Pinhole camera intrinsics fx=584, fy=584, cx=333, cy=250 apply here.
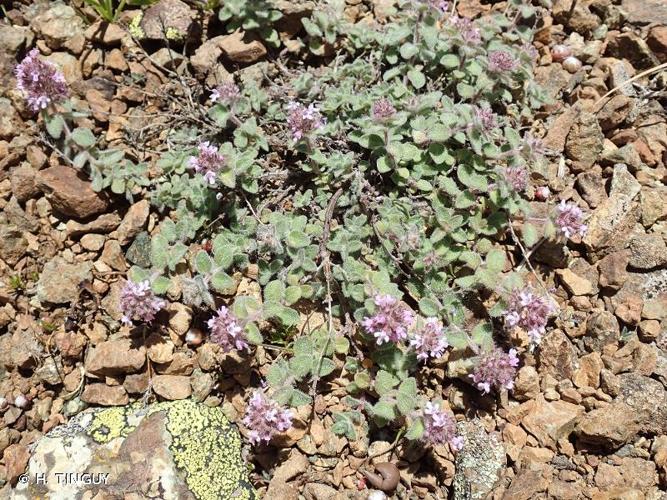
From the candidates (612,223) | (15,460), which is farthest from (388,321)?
(15,460)

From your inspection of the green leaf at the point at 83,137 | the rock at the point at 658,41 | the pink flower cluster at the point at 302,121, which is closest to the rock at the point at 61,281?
the green leaf at the point at 83,137

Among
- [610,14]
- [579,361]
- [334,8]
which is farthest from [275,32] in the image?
[579,361]

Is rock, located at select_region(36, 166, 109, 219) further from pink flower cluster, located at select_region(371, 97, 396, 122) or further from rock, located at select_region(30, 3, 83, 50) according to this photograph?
pink flower cluster, located at select_region(371, 97, 396, 122)

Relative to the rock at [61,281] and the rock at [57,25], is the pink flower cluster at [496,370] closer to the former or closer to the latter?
the rock at [61,281]

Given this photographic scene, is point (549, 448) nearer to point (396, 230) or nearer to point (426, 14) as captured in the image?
point (396, 230)

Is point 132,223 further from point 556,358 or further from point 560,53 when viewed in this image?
point 560,53
